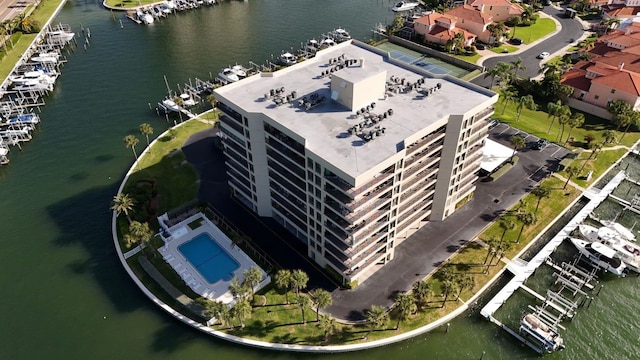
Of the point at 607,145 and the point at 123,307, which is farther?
the point at 607,145

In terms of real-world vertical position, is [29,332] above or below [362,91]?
below

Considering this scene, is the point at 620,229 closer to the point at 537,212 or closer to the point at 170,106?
the point at 537,212

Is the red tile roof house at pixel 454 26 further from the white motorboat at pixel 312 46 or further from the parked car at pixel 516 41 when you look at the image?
the white motorboat at pixel 312 46

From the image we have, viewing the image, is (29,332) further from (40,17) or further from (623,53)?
(623,53)


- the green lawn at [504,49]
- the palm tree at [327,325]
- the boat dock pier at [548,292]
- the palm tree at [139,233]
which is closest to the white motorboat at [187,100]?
the palm tree at [139,233]

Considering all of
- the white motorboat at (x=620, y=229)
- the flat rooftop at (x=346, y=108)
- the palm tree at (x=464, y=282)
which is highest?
the flat rooftop at (x=346, y=108)

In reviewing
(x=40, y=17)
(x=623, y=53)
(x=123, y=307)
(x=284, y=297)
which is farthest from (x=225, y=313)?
(x=40, y=17)
